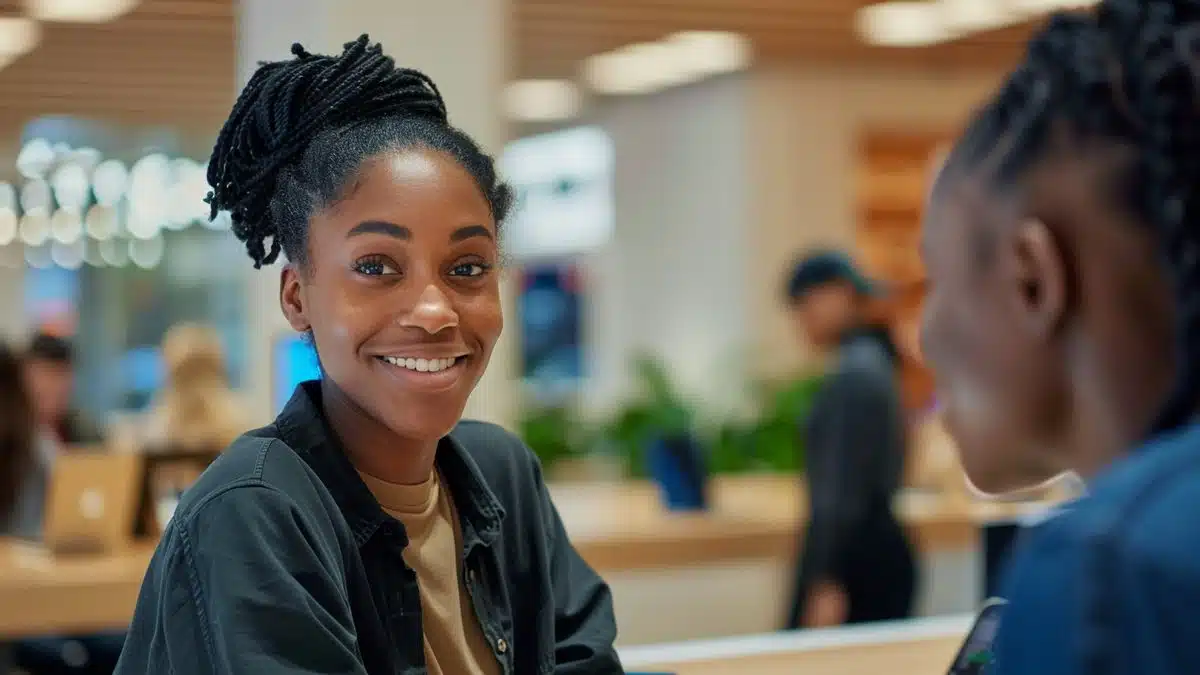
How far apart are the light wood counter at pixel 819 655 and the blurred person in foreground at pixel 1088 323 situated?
128 cm

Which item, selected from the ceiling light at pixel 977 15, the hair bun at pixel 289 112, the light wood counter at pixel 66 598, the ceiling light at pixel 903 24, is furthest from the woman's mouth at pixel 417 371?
the ceiling light at pixel 977 15

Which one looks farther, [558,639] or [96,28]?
[96,28]

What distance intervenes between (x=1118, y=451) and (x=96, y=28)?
682 cm

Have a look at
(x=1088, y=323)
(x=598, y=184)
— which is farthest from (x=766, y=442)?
(x=1088, y=323)

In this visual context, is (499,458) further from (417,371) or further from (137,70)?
(137,70)

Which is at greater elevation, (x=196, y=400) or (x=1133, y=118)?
(x=1133, y=118)

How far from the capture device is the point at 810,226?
371 inches

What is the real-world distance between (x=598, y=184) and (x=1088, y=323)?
10.9m

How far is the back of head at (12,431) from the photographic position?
4832 mm

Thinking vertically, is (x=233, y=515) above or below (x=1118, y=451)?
below

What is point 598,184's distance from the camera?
11.6 m

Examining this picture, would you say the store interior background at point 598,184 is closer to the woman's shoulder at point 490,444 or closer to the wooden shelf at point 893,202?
the wooden shelf at point 893,202

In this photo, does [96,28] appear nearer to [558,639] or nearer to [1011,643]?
[558,639]

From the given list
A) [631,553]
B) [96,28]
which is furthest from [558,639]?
[96,28]
